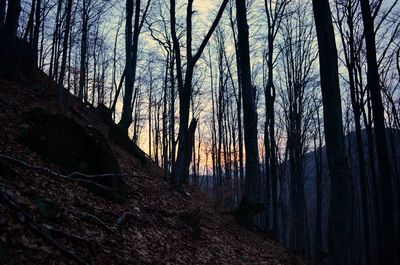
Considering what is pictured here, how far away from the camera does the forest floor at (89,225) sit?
3339 mm

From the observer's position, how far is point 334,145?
4848 mm

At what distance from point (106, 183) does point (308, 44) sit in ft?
51.8

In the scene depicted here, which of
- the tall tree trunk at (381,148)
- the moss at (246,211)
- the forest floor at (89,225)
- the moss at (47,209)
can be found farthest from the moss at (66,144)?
the tall tree trunk at (381,148)

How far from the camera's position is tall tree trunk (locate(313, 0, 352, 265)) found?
4.70 meters

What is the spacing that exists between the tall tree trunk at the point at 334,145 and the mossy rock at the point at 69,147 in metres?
3.98

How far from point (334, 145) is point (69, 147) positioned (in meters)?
5.22

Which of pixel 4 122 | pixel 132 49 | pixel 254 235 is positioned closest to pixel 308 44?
pixel 132 49

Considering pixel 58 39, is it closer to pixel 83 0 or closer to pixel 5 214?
pixel 83 0

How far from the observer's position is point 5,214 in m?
3.30

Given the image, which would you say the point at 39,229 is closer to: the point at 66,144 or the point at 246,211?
the point at 66,144

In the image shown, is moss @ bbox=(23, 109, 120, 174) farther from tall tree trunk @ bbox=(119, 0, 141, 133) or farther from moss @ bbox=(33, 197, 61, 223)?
tall tree trunk @ bbox=(119, 0, 141, 133)

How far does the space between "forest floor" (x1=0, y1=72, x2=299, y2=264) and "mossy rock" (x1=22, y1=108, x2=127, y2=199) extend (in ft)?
0.61

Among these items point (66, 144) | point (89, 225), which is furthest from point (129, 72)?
point (89, 225)

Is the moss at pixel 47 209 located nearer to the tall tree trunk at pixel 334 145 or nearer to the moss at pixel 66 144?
the moss at pixel 66 144
